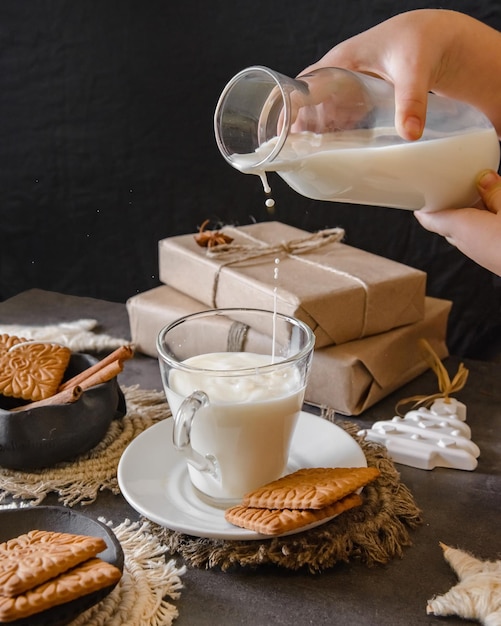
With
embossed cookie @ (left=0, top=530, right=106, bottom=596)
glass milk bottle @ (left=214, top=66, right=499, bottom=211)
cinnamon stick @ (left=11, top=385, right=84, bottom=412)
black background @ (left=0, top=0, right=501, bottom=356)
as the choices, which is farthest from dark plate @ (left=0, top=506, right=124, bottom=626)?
black background @ (left=0, top=0, right=501, bottom=356)

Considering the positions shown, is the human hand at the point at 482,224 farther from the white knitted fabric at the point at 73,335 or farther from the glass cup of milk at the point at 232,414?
the white knitted fabric at the point at 73,335

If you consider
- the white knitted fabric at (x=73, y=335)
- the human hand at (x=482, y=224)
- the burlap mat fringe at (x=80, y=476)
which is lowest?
the white knitted fabric at (x=73, y=335)

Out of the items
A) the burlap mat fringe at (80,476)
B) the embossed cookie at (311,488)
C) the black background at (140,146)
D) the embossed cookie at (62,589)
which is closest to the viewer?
the embossed cookie at (62,589)

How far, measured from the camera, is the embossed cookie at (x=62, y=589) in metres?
0.51

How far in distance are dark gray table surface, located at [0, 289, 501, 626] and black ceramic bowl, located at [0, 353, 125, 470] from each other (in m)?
0.05

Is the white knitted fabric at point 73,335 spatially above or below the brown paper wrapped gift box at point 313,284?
below

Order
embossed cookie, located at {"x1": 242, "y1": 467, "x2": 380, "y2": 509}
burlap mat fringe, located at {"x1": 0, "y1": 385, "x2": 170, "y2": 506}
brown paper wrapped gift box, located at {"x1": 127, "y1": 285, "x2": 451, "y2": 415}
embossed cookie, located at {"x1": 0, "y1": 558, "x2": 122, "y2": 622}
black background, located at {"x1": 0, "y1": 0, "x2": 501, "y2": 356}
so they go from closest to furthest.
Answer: embossed cookie, located at {"x1": 0, "y1": 558, "x2": 122, "y2": 622}, embossed cookie, located at {"x1": 242, "y1": 467, "x2": 380, "y2": 509}, burlap mat fringe, located at {"x1": 0, "y1": 385, "x2": 170, "y2": 506}, brown paper wrapped gift box, located at {"x1": 127, "y1": 285, "x2": 451, "y2": 415}, black background, located at {"x1": 0, "y1": 0, "x2": 501, "y2": 356}

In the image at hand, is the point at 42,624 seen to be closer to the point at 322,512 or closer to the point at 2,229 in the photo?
the point at 322,512

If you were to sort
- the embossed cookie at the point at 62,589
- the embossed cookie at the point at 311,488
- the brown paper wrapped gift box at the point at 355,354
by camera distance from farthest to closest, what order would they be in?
the brown paper wrapped gift box at the point at 355,354 < the embossed cookie at the point at 311,488 < the embossed cookie at the point at 62,589

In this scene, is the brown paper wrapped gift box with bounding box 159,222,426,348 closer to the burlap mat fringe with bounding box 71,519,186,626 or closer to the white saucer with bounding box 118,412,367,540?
the white saucer with bounding box 118,412,367,540

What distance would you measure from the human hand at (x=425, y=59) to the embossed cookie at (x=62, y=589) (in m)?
0.39

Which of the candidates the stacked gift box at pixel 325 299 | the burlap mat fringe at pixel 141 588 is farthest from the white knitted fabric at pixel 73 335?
the burlap mat fringe at pixel 141 588

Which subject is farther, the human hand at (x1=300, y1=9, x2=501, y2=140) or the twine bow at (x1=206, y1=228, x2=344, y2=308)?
the twine bow at (x1=206, y1=228, x2=344, y2=308)

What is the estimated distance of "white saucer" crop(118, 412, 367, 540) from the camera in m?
0.64
